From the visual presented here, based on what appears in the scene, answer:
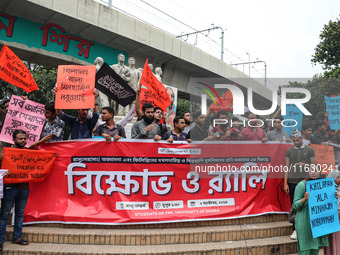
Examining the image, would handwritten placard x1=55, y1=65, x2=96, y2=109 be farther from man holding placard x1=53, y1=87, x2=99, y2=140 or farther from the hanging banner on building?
the hanging banner on building

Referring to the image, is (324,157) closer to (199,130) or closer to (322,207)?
(322,207)

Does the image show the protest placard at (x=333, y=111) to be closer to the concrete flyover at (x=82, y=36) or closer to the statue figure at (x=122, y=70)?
the statue figure at (x=122, y=70)

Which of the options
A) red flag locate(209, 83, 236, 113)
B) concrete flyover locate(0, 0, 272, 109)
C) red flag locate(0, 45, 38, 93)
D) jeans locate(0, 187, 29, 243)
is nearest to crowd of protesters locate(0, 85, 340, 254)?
jeans locate(0, 187, 29, 243)

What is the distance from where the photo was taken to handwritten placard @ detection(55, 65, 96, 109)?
4680 mm

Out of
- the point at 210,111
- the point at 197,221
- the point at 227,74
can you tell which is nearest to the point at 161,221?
the point at 197,221

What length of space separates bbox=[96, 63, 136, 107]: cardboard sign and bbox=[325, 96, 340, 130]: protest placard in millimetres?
3444

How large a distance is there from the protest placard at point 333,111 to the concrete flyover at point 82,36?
872 cm

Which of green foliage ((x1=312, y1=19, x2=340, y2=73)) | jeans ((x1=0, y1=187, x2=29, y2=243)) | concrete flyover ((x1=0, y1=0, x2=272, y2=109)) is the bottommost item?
jeans ((x1=0, y1=187, x2=29, y2=243))

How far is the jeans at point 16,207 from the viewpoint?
3.90m

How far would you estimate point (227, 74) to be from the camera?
1875 centimetres

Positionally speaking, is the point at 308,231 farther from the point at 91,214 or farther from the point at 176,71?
the point at 176,71

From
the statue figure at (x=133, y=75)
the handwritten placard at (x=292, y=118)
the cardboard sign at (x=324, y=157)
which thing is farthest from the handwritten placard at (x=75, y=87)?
the statue figure at (x=133, y=75)

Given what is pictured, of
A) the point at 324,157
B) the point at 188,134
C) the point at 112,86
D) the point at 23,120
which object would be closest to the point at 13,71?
the point at 23,120

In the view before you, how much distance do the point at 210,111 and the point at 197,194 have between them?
2.29 meters
